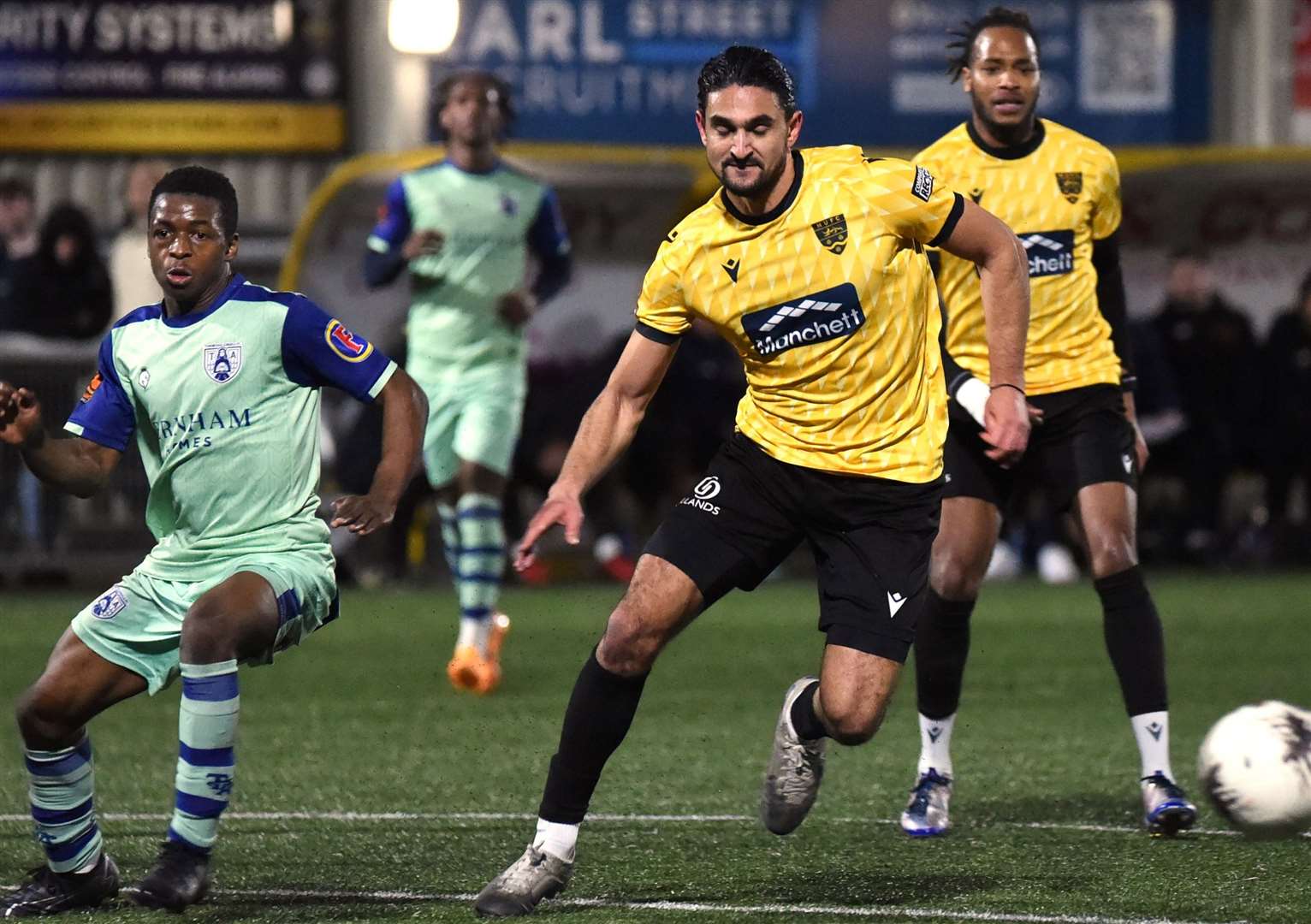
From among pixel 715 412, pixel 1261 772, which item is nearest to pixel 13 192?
pixel 715 412

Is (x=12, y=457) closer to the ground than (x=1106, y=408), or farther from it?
closer to the ground

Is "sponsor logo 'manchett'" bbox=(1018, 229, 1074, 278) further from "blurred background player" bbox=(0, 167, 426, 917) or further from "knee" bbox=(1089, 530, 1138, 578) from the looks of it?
"blurred background player" bbox=(0, 167, 426, 917)

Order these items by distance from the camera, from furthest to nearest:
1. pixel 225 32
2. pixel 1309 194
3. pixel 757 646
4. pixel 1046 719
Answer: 1. pixel 225 32
2. pixel 1309 194
3. pixel 757 646
4. pixel 1046 719

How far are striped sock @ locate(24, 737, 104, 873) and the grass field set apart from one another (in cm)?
19

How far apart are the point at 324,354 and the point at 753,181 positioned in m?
1.06

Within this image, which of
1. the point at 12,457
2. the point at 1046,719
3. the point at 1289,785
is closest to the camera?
the point at 1289,785

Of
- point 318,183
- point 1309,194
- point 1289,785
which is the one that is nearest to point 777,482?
point 1289,785

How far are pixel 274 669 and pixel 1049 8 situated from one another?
11.2 meters

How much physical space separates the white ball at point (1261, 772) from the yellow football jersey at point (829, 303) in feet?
3.06

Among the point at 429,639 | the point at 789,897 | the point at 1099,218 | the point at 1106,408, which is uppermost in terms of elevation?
the point at 1099,218

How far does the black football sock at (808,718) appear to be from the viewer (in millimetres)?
5641

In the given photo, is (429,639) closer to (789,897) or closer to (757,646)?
(757,646)

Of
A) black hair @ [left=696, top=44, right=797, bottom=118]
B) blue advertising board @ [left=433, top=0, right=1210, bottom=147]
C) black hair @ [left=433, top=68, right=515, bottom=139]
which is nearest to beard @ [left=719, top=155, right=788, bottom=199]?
black hair @ [left=696, top=44, right=797, bottom=118]

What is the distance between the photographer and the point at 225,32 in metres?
18.9
